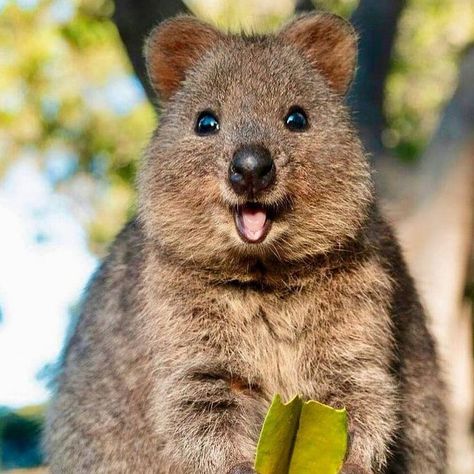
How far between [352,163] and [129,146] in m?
10.5

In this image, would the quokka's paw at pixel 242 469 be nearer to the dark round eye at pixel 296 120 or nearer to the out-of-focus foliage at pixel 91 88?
the dark round eye at pixel 296 120

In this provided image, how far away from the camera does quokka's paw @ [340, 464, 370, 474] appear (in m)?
5.32

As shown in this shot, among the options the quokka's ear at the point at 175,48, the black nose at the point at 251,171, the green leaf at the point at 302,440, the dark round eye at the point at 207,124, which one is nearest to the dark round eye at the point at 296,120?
the dark round eye at the point at 207,124

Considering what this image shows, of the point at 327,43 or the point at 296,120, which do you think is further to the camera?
the point at 327,43

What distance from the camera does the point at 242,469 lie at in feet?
17.2

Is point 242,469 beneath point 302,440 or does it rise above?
beneath

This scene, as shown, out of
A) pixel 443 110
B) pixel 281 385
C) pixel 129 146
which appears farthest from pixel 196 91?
pixel 129 146

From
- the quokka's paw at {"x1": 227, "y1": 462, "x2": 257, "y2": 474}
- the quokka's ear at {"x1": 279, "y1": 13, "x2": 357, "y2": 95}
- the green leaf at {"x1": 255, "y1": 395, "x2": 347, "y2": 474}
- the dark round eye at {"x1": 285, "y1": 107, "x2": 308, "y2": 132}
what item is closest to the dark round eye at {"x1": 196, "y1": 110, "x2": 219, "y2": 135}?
the dark round eye at {"x1": 285, "y1": 107, "x2": 308, "y2": 132}

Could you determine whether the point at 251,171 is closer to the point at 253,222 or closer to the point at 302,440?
the point at 253,222

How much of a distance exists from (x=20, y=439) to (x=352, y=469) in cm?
369

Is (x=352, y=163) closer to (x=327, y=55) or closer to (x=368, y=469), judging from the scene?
(x=327, y=55)

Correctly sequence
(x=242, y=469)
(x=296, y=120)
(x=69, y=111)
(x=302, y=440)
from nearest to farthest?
(x=302, y=440) < (x=242, y=469) < (x=296, y=120) < (x=69, y=111)

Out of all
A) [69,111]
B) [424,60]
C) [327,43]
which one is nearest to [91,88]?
[69,111]

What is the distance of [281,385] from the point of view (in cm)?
570
